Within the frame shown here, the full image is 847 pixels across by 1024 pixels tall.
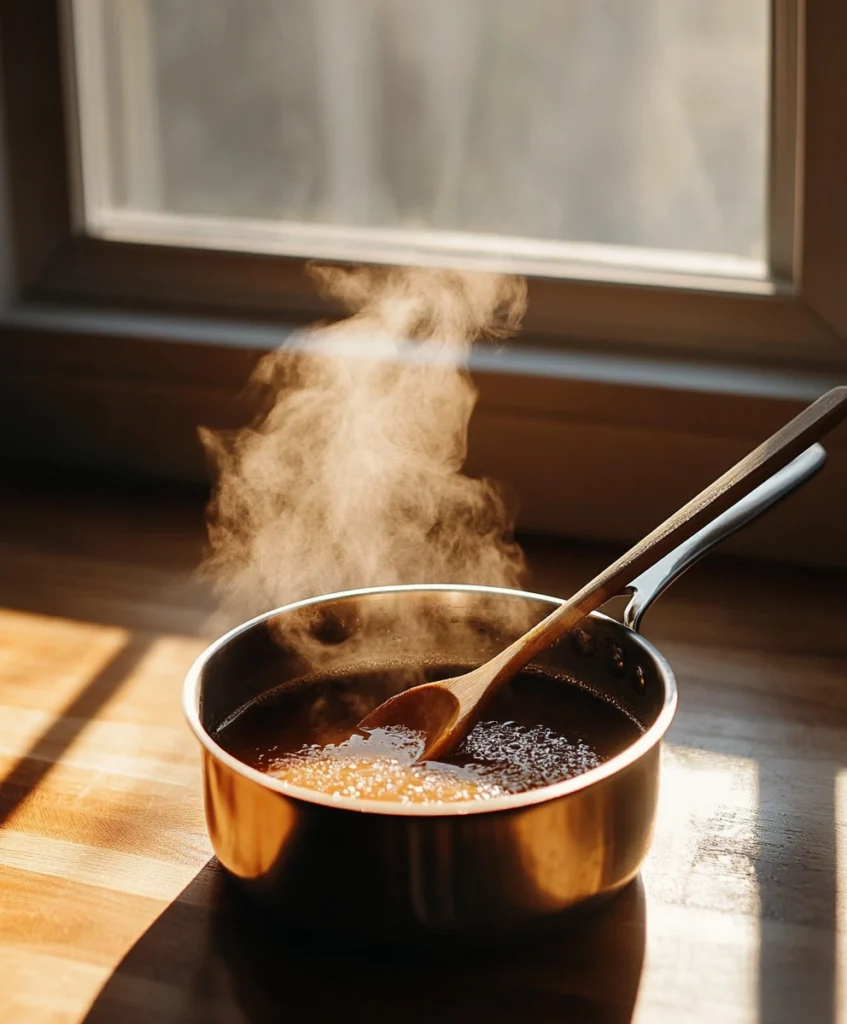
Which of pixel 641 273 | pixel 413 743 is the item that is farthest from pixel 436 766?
pixel 641 273

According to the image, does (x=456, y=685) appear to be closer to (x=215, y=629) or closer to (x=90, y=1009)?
(x=90, y=1009)

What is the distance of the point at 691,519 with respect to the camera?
2.14 feet

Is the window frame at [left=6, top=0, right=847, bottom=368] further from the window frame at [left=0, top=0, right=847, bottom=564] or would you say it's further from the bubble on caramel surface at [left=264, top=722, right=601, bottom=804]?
the bubble on caramel surface at [left=264, top=722, right=601, bottom=804]

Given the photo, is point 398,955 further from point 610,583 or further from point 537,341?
point 537,341

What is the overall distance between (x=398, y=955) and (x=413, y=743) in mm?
111

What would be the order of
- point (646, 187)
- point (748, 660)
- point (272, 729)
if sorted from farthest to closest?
point (646, 187) → point (748, 660) → point (272, 729)

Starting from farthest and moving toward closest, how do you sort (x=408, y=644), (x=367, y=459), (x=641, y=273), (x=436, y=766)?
(x=641, y=273)
(x=367, y=459)
(x=408, y=644)
(x=436, y=766)

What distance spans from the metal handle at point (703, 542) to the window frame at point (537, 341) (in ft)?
1.21

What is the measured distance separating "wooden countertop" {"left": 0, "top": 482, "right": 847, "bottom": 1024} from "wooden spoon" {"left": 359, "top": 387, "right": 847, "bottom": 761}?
0.40 ft

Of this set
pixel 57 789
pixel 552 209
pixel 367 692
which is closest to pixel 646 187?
pixel 552 209

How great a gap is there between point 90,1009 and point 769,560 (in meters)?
0.70

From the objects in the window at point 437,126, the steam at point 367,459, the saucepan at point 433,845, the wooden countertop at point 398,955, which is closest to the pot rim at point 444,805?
the saucepan at point 433,845

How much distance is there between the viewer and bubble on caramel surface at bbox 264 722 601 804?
0.62 meters

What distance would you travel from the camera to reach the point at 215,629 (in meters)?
0.96
